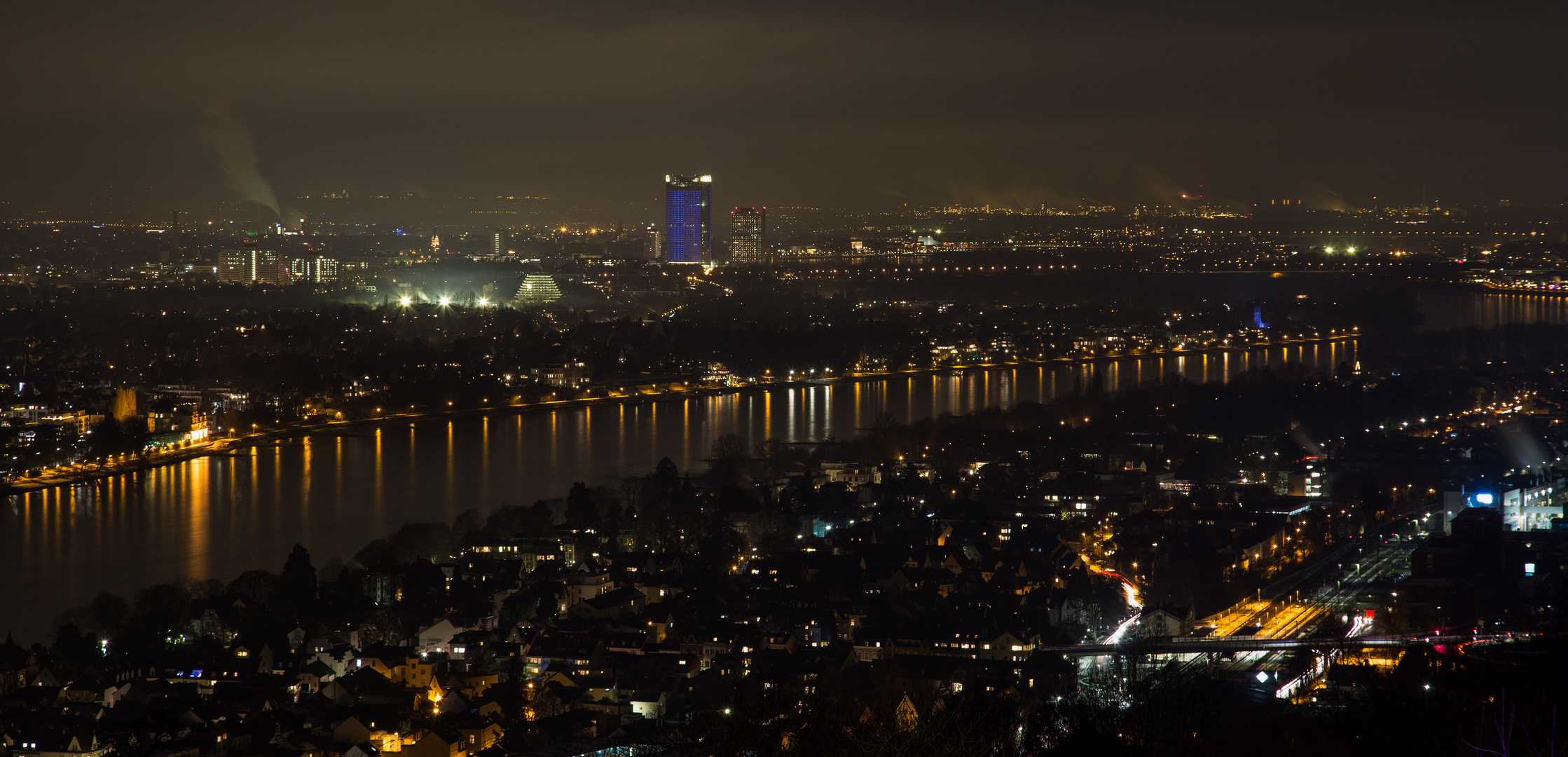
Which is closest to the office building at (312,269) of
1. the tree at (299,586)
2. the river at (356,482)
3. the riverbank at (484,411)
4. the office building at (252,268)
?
the office building at (252,268)

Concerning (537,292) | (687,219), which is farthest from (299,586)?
(687,219)

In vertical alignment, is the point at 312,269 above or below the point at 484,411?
above

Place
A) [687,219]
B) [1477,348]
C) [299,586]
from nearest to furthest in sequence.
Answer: [299,586], [1477,348], [687,219]

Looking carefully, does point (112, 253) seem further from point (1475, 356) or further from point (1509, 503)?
point (1509, 503)

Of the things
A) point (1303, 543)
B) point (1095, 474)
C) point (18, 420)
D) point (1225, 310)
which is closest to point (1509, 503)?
point (1303, 543)

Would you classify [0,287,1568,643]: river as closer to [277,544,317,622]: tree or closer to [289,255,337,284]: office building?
[277,544,317,622]: tree

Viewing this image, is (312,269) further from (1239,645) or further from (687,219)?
(1239,645)
